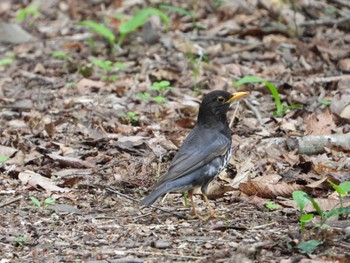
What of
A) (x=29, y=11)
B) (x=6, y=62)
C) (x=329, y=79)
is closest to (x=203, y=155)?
(x=329, y=79)

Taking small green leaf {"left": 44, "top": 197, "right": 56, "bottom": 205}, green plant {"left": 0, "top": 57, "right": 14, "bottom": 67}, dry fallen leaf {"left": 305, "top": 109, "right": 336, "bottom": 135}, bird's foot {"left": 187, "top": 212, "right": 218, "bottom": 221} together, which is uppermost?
bird's foot {"left": 187, "top": 212, "right": 218, "bottom": 221}

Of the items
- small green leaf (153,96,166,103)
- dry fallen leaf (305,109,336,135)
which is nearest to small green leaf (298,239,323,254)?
dry fallen leaf (305,109,336,135)

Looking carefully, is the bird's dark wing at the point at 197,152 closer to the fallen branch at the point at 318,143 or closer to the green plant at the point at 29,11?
the fallen branch at the point at 318,143

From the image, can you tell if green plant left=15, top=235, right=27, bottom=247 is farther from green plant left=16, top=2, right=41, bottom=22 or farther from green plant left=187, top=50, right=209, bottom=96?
green plant left=16, top=2, right=41, bottom=22

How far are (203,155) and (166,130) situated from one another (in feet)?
6.35

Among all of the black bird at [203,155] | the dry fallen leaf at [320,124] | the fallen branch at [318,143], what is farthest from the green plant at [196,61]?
the black bird at [203,155]

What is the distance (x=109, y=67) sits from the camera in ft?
31.0

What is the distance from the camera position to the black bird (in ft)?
18.1

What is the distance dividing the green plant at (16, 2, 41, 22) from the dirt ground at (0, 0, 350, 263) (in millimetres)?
257

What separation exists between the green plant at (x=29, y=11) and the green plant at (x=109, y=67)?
3872mm

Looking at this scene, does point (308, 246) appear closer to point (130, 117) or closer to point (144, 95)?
point (130, 117)

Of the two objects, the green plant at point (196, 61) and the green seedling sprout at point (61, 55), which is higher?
the green plant at point (196, 61)

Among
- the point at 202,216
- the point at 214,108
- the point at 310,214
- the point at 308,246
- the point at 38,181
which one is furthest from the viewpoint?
the point at 38,181

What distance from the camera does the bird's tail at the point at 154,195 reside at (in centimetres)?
525
